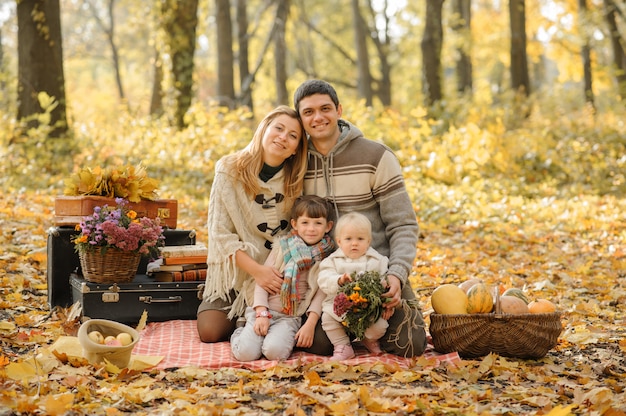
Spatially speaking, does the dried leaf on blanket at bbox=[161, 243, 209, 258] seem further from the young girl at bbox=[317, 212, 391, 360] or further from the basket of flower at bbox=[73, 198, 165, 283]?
the young girl at bbox=[317, 212, 391, 360]

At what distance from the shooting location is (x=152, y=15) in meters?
13.4

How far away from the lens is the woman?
180 inches

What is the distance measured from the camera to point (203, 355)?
4211 millimetres

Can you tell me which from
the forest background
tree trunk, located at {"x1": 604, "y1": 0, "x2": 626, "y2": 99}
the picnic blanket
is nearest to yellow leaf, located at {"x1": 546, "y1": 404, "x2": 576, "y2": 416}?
the forest background

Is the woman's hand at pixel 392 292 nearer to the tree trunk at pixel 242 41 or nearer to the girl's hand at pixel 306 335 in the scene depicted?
the girl's hand at pixel 306 335

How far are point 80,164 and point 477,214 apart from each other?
5519 millimetres

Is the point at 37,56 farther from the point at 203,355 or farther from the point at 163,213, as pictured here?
the point at 203,355

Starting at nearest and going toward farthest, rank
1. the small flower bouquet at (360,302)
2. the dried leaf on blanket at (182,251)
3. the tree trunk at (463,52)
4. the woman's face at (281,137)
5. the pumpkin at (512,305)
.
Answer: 1. the small flower bouquet at (360,302)
2. the pumpkin at (512,305)
3. the woman's face at (281,137)
4. the dried leaf on blanket at (182,251)
5. the tree trunk at (463,52)

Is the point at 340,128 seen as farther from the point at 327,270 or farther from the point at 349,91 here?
the point at 349,91

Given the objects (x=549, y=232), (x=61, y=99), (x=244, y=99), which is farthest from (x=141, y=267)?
(x=244, y=99)

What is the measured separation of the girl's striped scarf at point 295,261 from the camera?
4.38 meters

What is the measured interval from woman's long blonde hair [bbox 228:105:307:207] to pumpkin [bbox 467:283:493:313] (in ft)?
4.15

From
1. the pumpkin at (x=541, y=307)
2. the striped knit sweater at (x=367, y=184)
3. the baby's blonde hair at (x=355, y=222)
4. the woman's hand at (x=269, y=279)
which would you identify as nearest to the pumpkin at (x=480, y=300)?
the pumpkin at (x=541, y=307)

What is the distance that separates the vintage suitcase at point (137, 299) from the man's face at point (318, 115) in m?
1.29
